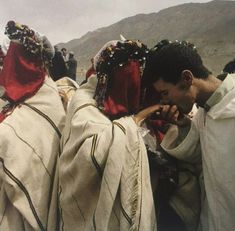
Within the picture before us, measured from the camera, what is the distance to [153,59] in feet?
8.48

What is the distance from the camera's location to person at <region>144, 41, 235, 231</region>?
7.22 ft

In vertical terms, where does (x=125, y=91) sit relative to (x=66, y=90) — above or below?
above

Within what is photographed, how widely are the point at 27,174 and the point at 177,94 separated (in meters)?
1.02

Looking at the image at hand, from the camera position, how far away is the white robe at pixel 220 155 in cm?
218

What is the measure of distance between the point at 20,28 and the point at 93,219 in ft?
4.76

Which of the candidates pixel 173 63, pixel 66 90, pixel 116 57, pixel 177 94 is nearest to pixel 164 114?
pixel 177 94

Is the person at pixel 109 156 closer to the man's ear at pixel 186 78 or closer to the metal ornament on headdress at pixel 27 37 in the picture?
the man's ear at pixel 186 78

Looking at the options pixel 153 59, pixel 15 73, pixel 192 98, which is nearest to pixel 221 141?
pixel 192 98

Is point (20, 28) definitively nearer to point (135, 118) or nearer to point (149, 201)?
point (135, 118)

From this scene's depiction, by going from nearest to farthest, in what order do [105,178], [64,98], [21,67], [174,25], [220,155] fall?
[220,155] → [105,178] → [21,67] → [64,98] → [174,25]

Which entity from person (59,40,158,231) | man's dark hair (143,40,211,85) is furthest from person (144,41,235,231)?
person (59,40,158,231)

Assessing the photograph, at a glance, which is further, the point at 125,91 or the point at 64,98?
the point at 64,98

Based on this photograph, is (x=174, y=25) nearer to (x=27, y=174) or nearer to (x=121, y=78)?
(x=121, y=78)

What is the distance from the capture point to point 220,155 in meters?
2.19
